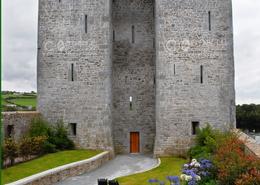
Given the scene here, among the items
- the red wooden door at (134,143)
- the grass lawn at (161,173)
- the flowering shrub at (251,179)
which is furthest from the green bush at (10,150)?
the flowering shrub at (251,179)

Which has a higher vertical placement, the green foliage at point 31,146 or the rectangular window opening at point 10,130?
the rectangular window opening at point 10,130

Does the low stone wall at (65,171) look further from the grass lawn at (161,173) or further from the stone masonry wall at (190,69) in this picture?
the stone masonry wall at (190,69)

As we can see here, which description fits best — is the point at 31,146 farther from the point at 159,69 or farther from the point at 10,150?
the point at 159,69

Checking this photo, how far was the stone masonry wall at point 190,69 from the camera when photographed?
786 inches

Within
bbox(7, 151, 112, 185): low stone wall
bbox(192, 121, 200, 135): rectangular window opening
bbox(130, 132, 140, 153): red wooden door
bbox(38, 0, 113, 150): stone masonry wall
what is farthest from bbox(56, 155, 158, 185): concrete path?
bbox(192, 121, 200, 135): rectangular window opening

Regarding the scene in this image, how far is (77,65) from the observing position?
2050cm

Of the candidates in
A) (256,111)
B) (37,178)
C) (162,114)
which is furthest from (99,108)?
(256,111)

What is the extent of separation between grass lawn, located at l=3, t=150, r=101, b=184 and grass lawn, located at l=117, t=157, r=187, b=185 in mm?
3068

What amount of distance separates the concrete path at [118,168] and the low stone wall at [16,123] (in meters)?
4.35

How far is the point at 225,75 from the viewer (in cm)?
2011

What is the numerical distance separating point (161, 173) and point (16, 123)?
743cm

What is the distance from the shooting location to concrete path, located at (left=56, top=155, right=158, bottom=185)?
14625 millimetres

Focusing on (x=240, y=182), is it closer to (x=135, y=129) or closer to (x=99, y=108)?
(x=99, y=108)

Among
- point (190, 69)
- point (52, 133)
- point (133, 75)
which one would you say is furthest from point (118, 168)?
point (133, 75)
